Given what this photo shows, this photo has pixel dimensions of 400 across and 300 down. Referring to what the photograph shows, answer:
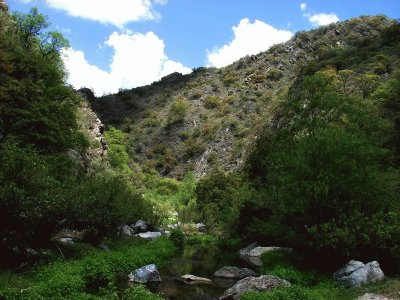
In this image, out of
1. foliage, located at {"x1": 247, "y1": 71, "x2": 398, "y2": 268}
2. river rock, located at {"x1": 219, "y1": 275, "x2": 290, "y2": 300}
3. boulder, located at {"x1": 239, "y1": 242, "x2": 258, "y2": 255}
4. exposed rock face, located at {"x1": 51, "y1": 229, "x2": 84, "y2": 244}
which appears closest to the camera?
river rock, located at {"x1": 219, "y1": 275, "x2": 290, "y2": 300}

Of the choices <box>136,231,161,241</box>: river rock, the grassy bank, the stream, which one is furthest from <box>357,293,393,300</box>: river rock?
<box>136,231,161,241</box>: river rock

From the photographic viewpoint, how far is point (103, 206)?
125 feet

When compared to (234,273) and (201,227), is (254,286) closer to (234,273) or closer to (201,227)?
(234,273)

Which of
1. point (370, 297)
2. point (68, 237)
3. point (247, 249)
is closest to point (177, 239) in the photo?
point (247, 249)

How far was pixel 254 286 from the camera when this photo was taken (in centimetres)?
2683

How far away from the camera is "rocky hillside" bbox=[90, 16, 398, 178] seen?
111438mm

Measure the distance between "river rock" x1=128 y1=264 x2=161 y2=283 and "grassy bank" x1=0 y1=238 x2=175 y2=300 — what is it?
0.77m

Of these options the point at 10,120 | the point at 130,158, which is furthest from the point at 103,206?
the point at 130,158

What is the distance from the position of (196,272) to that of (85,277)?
11.1m

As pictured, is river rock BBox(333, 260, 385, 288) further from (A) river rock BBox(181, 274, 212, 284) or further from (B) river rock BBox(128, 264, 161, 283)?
(B) river rock BBox(128, 264, 161, 283)

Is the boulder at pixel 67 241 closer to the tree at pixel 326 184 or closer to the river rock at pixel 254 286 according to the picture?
the river rock at pixel 254 286

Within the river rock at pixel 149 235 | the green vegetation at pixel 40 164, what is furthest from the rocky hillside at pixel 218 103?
the river rock at pixel 149 235

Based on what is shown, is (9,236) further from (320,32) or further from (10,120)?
(320,32)

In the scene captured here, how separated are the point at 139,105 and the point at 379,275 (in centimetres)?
12038
